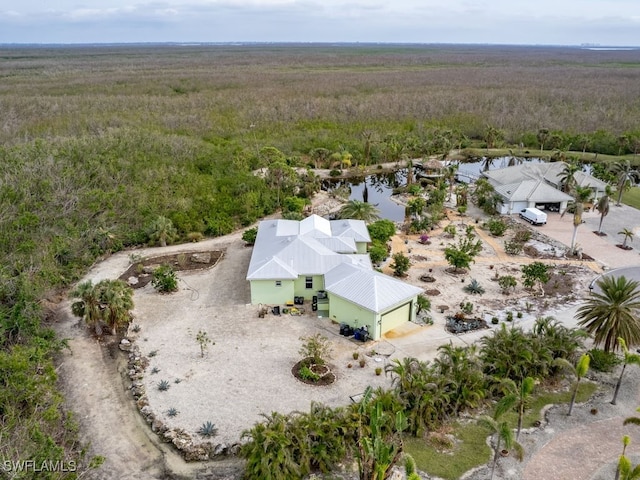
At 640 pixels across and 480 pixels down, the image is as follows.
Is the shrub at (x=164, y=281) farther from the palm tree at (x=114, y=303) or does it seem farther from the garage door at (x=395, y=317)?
the garage door at (x=395, y=317)

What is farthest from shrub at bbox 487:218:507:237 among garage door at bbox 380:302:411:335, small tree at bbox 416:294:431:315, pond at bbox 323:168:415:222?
garage door at bbox 380:302:411:335

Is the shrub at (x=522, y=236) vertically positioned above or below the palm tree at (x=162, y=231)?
below

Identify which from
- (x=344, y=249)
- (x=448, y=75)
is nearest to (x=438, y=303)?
(x=344, y=249)

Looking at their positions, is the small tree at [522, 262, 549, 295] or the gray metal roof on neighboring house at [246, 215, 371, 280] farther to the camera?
the small tree at [522, 262, 549, 295]

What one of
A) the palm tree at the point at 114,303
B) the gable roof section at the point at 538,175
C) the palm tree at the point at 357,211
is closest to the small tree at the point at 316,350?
the palm tree at the point at 114,303

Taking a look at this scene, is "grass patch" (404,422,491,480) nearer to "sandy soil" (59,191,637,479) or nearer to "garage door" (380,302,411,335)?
"sandy soil" (59,191,637,479)

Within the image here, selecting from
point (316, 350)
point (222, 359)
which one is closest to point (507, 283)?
point (316, 350)
